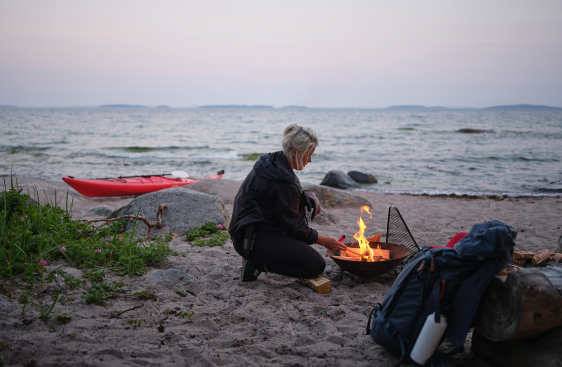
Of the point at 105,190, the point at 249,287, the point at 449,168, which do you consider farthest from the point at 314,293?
the point at 449,168

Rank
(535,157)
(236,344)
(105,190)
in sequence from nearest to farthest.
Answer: (236,344)
(105,190)
(535,157)

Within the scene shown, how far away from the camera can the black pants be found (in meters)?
3.78

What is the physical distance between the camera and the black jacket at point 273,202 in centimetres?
357

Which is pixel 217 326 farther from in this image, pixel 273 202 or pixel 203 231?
pixel 203 231

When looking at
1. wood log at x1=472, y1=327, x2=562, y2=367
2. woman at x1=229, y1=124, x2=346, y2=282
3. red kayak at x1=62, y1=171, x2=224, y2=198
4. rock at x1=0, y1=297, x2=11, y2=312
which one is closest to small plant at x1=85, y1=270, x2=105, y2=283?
rock at x1=0, y1=297, x2=11, y2=312

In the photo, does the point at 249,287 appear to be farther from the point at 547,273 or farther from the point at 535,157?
the point at 535,157

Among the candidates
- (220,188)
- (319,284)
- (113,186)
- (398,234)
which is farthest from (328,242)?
(113,186)

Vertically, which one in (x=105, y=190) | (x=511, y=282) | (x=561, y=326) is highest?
(x=511, y=282)

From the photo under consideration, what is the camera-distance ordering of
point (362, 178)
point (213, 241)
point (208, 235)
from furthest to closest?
point (362, 178) → point (208, 235) → point (213, 241)

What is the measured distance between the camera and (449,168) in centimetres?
1691

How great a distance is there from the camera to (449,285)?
234cm

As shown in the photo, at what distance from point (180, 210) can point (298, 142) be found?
306 centimetres

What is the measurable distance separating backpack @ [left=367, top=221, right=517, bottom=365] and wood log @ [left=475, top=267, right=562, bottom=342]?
110 mm

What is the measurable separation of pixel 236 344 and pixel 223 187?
6579 millimetres
